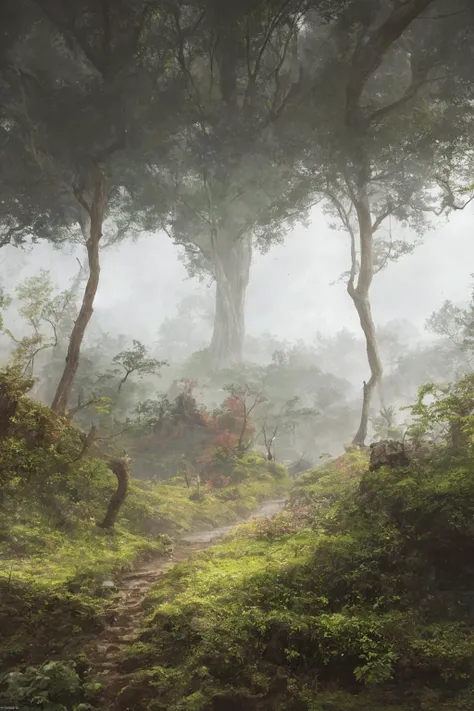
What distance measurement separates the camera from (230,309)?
3859 cm

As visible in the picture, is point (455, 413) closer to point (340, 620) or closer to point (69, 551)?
point (340, 620)

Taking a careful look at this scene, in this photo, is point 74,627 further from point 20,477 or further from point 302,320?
point 302,320

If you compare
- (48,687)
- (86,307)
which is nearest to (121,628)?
(48,687)

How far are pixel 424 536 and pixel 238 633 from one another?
2508mm

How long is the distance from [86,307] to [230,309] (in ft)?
82.9

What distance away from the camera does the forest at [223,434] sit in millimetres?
3801

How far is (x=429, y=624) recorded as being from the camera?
160 inches

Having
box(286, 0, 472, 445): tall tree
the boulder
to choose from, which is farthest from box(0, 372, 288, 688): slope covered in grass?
box(286, 0, 472, 445): tall tree

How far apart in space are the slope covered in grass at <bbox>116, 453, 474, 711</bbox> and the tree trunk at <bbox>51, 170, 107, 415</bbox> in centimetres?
799

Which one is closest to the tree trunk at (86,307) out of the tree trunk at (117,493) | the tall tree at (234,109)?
the tall tree at (234,109)

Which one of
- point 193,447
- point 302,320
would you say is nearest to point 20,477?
point 193,447

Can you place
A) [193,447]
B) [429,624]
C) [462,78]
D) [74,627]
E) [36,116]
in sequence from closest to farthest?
[429,624] < [74,627] < [462,78] < [36,116] < [193,447]

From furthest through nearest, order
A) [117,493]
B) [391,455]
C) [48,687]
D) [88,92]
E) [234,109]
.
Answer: [234,109]
[88,92]
[117,493]
[391,455]
[48,687]

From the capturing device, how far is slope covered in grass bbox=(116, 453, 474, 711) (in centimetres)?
341
